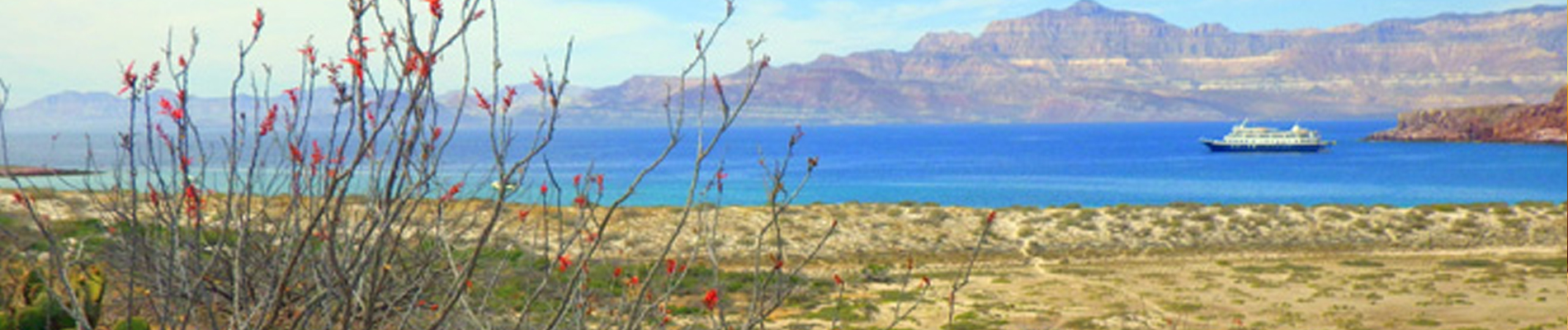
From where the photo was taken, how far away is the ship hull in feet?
369

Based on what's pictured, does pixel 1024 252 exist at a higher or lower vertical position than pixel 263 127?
lower

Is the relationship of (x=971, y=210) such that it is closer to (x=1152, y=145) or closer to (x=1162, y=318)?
(x=1162, y=318)

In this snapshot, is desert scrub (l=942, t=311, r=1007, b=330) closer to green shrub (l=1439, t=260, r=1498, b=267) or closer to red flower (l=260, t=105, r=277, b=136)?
green shrub (l=1439, t=260, r=1498, b=267)

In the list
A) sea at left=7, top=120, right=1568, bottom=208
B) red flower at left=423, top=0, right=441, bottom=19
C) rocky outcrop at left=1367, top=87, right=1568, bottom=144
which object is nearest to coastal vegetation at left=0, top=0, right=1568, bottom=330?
red flower at left=423, top=0, right=441, bottom=19

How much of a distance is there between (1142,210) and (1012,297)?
1494cm

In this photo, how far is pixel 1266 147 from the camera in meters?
113

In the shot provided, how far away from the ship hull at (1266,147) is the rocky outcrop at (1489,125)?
2276 cm

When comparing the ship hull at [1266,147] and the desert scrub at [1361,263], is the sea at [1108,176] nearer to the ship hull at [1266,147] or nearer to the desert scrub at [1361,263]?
the ship hull at [1266,147]

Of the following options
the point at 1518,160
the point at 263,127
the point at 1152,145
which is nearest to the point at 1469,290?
the point at 263,127

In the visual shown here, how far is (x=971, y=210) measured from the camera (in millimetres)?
33156

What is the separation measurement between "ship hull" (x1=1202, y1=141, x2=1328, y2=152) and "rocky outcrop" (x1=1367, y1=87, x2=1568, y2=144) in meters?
22.8

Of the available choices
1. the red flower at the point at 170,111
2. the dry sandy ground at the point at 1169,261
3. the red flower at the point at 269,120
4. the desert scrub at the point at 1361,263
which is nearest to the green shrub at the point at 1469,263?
the dry sandy ground at the point at 1169,261

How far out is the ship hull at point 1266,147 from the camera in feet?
369

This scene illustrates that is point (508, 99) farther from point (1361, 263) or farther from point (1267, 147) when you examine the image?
point (1267, 147)
